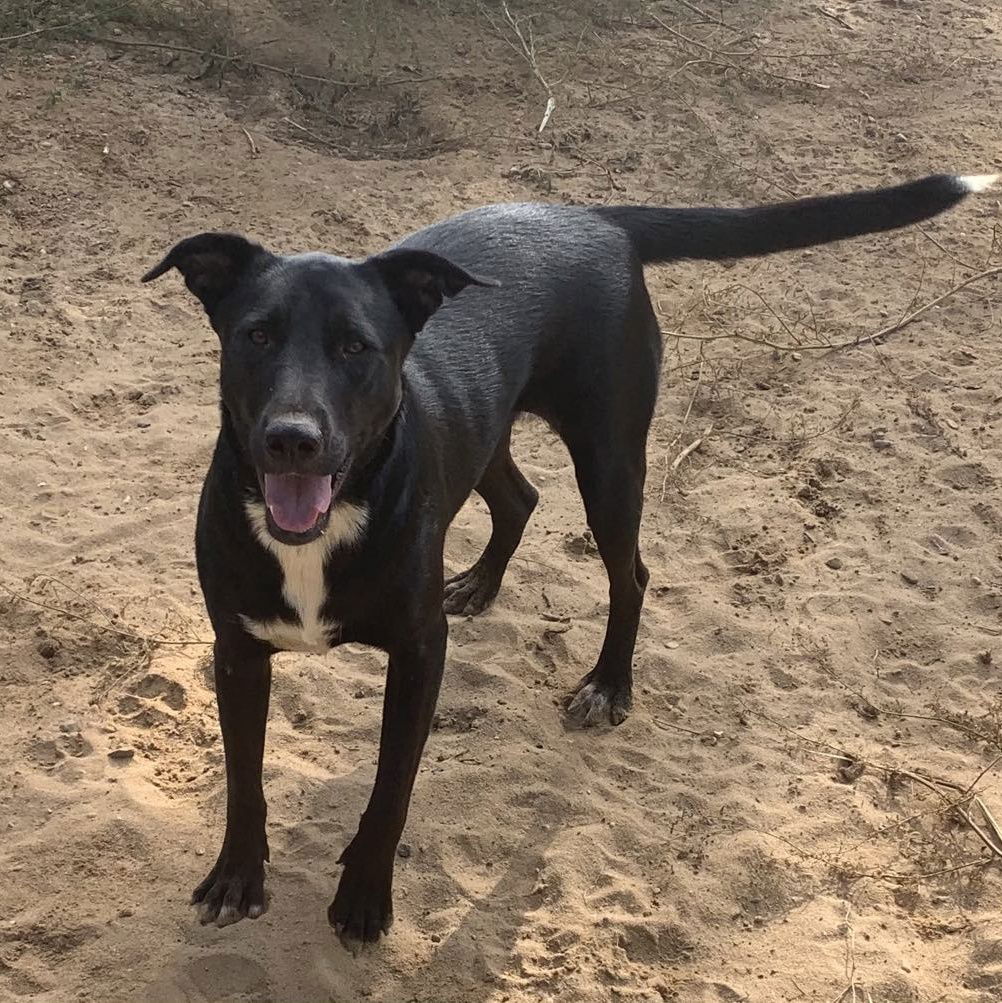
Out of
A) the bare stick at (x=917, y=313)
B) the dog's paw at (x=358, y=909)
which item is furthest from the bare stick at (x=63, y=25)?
the dog's paw at (x=358, y=909)

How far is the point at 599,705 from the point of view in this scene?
3986 mm

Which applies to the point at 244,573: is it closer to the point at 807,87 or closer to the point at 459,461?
the point at 459,461

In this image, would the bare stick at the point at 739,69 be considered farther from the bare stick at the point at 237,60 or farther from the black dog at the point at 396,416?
the black dog at the point at 396,416

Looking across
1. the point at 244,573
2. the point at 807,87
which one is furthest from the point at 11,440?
the point at 807,87

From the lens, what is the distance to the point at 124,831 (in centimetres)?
331

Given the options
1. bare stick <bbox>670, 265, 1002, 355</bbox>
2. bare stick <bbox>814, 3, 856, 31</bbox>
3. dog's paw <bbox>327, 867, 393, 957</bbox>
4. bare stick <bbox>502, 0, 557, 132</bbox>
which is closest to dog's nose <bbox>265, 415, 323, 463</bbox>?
dog's paw <bbox>327, 867, 393, 957</bbox>

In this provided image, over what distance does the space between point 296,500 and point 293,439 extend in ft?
0.67

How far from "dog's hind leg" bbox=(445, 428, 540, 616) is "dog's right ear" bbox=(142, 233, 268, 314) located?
162 centimetres

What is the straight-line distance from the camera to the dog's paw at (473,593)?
4.40 meters

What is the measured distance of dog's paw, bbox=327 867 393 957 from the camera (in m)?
3.07

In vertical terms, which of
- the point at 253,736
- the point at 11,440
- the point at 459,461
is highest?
the point at 459,461

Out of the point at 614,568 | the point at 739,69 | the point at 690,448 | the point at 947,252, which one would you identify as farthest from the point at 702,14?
the point at 614,568

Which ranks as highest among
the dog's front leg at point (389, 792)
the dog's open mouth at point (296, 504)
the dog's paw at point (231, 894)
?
the dog's open mouth at point (296, 504)

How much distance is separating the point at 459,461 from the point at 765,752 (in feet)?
4.78
